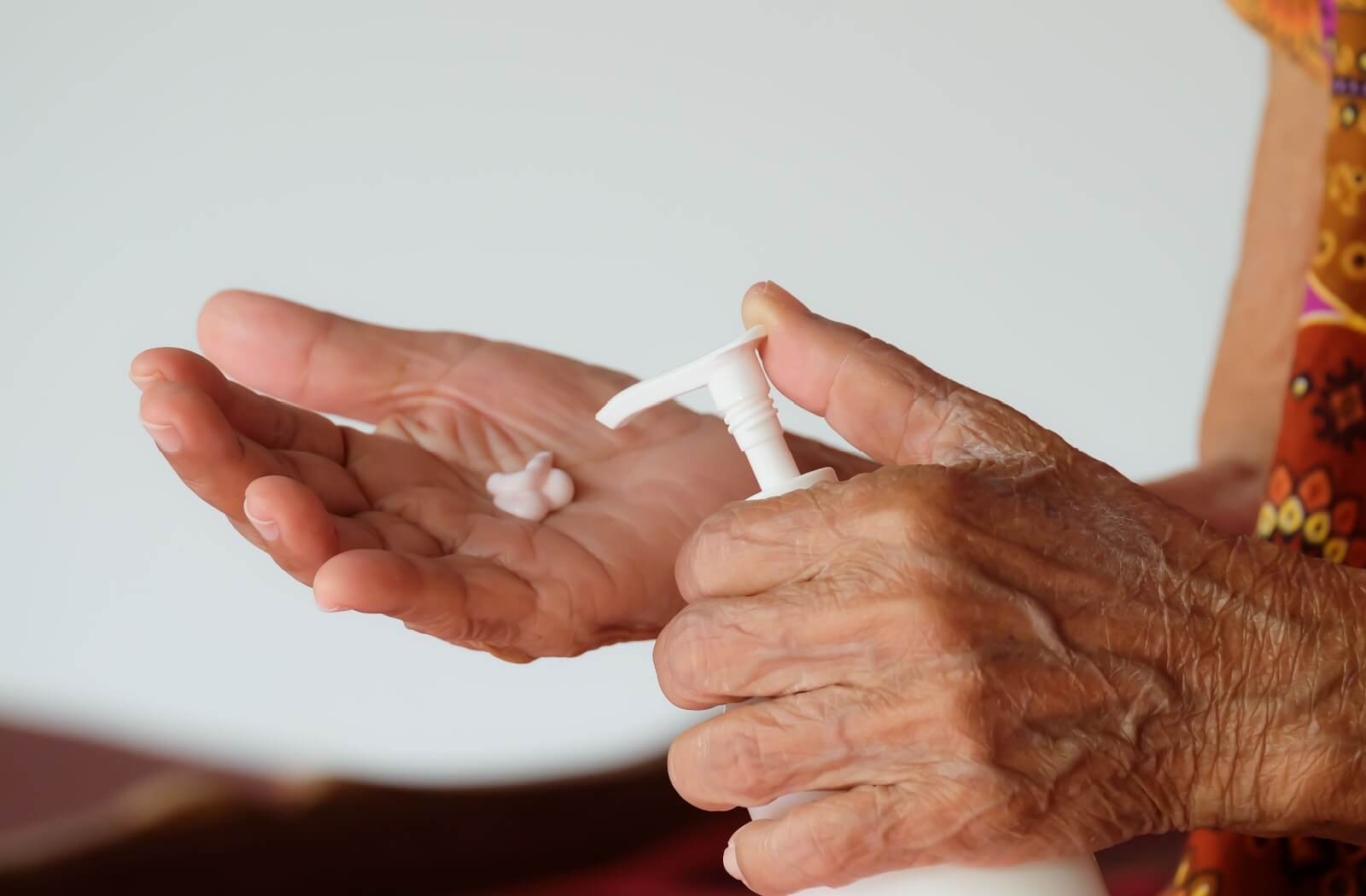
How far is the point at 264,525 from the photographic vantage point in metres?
0.54

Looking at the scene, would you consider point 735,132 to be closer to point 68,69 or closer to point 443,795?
point 68,69

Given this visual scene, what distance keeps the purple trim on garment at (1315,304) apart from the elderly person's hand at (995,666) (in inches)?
12.7

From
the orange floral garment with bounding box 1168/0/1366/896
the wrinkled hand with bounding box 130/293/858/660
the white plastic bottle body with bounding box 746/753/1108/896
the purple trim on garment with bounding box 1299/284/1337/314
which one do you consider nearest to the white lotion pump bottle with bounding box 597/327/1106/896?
the white plastic bottle body with bounding box 746/753/1108/896

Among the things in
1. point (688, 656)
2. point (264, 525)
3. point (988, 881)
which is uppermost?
point (264, 525)

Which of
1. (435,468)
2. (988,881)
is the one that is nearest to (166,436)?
(435,468)

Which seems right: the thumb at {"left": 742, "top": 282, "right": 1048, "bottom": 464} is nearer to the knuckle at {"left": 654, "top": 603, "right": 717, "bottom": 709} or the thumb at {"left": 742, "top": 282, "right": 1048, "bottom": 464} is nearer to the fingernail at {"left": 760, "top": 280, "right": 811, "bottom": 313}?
the fingernail at {"left": 760, "top": 280, "right": 811, "bottom": 313}

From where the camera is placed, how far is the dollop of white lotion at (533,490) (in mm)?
673

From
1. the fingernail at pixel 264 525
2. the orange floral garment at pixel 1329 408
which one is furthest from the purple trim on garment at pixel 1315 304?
the fingernail at pixel 264 525

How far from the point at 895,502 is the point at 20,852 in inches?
50.3

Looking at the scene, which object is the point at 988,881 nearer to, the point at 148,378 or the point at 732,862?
the point at 732,862

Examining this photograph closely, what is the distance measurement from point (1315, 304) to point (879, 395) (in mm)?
425

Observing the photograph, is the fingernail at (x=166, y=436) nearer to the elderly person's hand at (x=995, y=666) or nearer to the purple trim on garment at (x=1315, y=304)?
the elderly person's hand at (x=995, y=666)

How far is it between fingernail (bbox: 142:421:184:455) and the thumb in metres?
0.26

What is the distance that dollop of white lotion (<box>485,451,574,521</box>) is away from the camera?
0.67 metres
